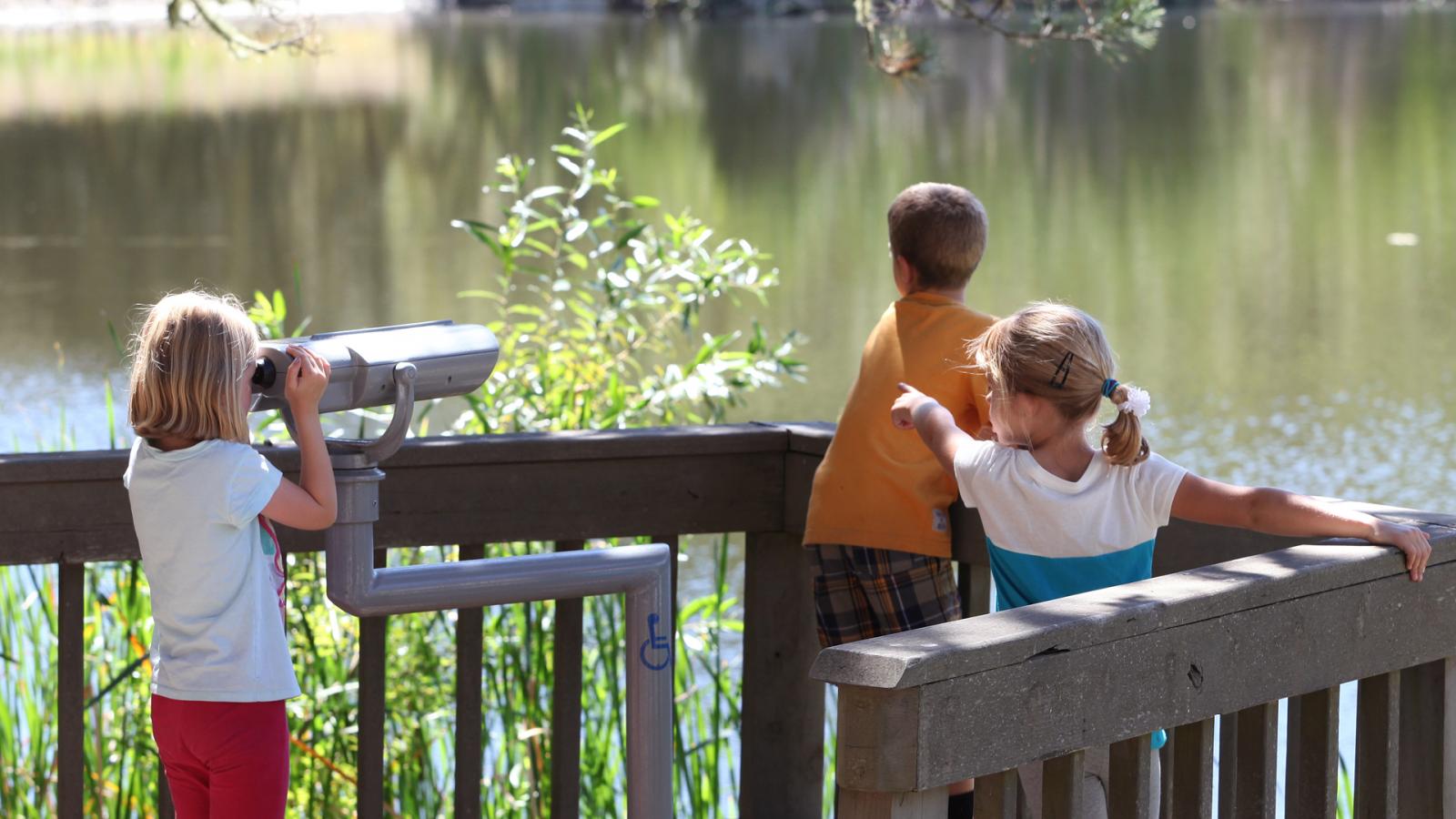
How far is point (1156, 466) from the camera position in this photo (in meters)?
1.78

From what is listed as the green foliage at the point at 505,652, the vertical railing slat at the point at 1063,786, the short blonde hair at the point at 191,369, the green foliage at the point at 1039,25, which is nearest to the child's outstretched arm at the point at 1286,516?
the vertical railing slat at the point at 1063,786

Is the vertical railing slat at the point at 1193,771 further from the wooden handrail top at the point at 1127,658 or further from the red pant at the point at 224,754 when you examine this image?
the red pant at the point at 224,754

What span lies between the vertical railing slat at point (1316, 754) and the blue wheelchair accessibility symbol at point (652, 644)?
0.65 m

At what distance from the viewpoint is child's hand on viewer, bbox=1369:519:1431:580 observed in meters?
1.61

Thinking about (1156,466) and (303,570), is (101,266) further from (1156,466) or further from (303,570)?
(1156,466)

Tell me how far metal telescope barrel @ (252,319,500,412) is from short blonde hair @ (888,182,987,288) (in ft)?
2.38

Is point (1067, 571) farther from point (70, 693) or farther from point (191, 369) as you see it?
point (70, 693)

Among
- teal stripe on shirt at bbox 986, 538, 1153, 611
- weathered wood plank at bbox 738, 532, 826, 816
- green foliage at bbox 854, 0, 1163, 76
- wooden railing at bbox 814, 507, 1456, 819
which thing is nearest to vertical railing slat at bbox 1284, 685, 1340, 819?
wooden railing at bbox 814, 507, 1456, 819

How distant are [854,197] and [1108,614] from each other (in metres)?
11.6

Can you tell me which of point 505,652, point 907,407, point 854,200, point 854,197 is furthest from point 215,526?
point 854,197

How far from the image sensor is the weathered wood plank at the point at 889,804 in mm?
1262

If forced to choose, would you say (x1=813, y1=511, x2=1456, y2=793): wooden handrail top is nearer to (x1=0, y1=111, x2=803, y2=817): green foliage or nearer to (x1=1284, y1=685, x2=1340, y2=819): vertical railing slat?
(x1=1284, y1=685, x2=1340, y2=819): vertical railing slat

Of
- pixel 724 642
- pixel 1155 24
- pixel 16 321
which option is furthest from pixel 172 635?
pixel 16 321

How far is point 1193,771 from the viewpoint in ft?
4.84
